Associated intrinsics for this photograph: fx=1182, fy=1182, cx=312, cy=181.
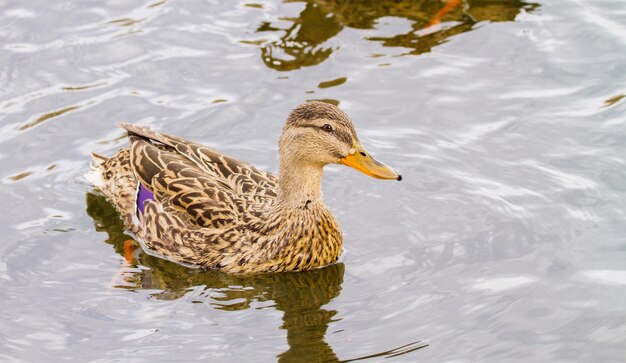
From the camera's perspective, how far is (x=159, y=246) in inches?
371

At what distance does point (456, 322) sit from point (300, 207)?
5.24 ft

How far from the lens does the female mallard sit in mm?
8695

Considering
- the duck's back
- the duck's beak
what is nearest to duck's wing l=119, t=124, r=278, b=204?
the duck's back

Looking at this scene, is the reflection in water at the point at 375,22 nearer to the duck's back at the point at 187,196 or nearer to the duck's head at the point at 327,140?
the duck's back at the point at 187,196

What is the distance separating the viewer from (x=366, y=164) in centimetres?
863

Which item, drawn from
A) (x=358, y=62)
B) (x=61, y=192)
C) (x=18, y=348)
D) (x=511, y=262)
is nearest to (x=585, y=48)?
(x=358, y=62)

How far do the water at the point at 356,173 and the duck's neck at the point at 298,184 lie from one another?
0.57 metres

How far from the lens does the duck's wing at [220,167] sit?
942 centimetres

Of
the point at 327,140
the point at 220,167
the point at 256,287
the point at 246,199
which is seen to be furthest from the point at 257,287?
the point at 327,140

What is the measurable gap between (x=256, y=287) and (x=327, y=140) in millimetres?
1255

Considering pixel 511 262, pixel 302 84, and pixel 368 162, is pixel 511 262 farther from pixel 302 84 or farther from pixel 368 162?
pixel 302 84

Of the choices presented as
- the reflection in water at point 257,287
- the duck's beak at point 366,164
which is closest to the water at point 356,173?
the reflection in water at point 257,287

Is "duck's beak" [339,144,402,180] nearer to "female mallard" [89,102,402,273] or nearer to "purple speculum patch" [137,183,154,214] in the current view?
"female mallard" [89,102,402,273]

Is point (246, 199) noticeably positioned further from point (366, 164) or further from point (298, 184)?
point (366, 164)
